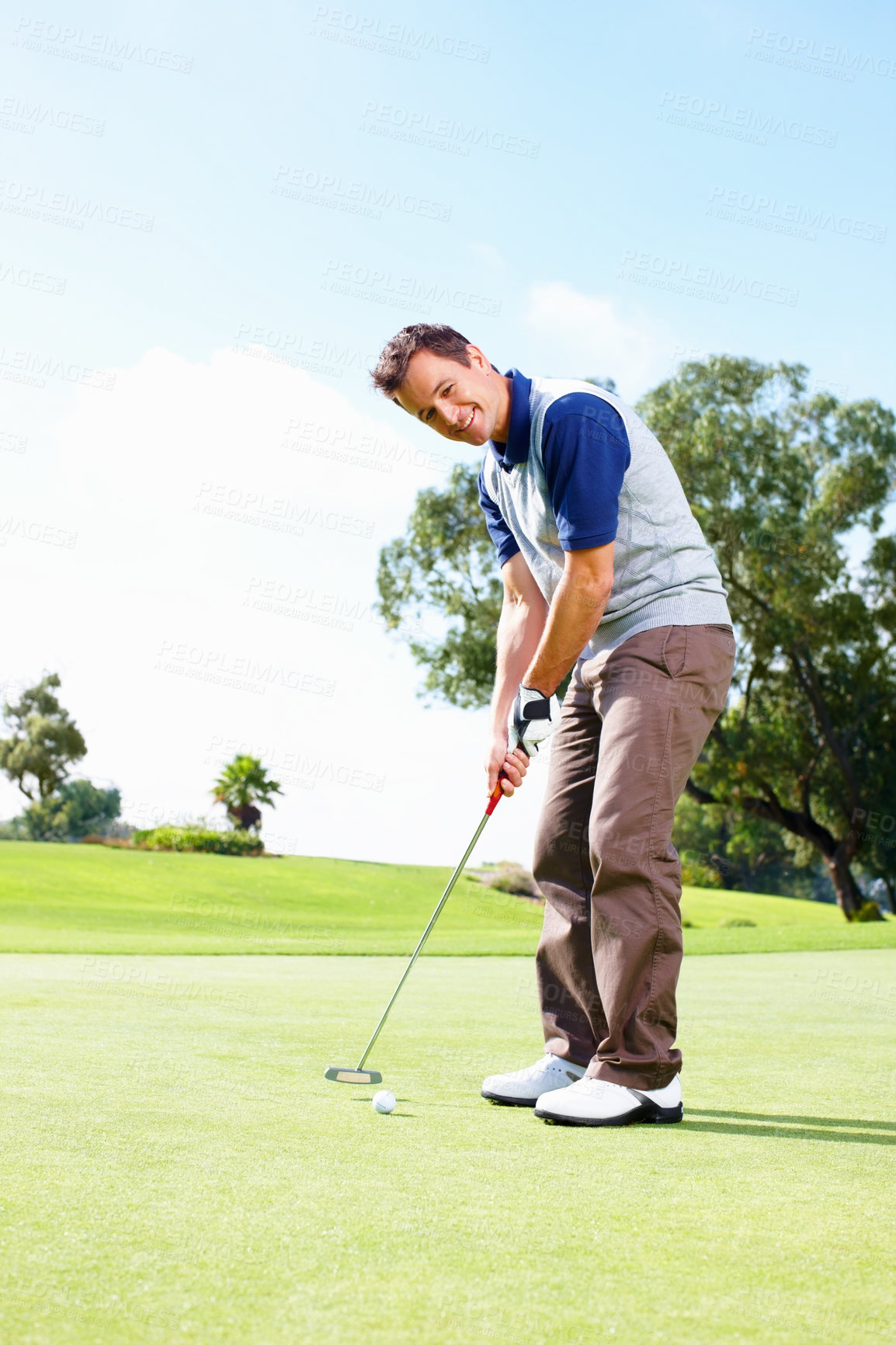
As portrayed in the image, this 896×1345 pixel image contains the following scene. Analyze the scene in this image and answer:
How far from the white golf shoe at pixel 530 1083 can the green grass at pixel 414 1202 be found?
6cm

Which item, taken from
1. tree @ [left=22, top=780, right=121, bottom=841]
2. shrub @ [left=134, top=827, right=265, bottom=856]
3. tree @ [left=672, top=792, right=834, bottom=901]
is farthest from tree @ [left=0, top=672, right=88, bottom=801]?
tree @ [left=672, top=792, right=834, bottom=901]

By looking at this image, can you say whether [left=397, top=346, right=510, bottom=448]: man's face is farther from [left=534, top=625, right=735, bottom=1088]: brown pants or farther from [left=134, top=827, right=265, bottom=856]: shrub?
[left=134, top=827, right=265, bottom=856]: shrub

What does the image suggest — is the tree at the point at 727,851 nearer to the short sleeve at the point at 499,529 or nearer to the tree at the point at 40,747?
the tree at the point at 40,747

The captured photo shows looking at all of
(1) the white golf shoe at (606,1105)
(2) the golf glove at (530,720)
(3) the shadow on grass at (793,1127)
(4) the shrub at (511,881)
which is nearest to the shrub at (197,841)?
(4) the shrub at (511,881)

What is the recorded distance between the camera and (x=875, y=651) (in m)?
28.2

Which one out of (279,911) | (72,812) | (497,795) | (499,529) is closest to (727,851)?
(72,812)

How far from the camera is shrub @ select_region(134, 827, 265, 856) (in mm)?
34281

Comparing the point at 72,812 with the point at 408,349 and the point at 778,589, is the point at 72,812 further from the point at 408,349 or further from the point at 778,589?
the point at 408,349

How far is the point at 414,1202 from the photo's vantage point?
1.82 m

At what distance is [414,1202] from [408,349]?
225cm

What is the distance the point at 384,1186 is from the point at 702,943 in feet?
46.3

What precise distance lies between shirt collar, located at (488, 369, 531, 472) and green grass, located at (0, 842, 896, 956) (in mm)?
8037

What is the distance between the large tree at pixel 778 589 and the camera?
26.3 m

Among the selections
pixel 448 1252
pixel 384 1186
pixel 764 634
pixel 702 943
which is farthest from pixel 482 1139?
pixel 764 634
